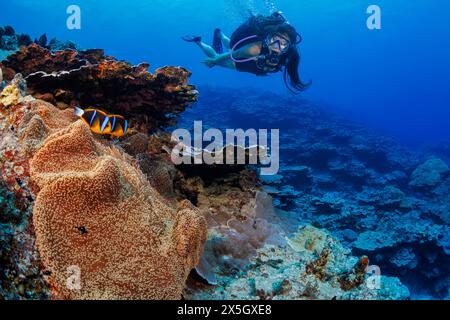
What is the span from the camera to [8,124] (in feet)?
7.97

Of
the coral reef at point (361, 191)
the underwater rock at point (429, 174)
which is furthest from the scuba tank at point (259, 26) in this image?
the underwater rock at point (429, 174)

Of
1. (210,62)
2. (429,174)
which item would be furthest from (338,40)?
(210,62)

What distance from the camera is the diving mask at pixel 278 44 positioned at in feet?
21.1

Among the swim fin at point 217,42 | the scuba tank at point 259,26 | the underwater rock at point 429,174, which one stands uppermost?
the swim fin at point 217,42

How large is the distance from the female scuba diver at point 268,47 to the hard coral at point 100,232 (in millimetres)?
5262

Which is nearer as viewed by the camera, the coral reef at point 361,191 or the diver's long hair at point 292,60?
the diver's long hair at point 292,60

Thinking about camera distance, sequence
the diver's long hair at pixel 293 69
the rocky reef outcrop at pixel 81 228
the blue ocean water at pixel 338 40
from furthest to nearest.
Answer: the blue ocean water at pixel 338 40
the diver's long hair at pixel 293 69
the rocky reef outcrop at pixel 81 228

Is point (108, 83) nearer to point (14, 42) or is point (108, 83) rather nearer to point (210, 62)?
point (14, 42)

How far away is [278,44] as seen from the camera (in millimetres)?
6449

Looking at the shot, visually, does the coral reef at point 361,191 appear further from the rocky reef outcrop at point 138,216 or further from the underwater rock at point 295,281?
the underwater rock at point 295,281

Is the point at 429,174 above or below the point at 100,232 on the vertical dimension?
above

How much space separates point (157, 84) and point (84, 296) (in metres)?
3.19

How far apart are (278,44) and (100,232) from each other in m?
5.76

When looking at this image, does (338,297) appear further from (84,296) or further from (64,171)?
(64,171)
